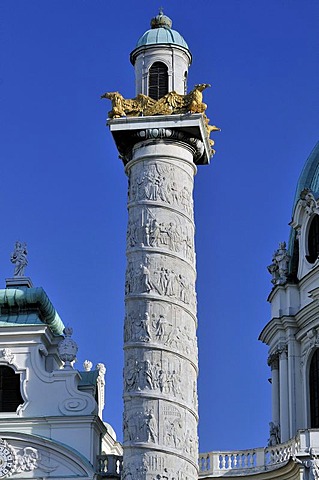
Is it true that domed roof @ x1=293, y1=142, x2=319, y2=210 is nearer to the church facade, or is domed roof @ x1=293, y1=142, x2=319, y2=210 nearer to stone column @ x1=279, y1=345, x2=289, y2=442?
the church facade

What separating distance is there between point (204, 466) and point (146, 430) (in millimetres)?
11790

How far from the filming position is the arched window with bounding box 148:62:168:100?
27562 millimetres

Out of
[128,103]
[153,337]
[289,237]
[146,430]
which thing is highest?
[289,237]

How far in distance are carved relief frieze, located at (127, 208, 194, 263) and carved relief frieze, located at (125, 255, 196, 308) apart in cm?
27

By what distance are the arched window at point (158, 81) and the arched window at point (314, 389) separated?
534 inches

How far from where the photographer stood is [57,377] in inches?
1272

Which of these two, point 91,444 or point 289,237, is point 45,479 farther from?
point 289,237

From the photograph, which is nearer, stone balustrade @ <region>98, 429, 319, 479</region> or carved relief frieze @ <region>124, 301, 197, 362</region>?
carved relief frieze @ <region>124, 301, 197, 362</region>

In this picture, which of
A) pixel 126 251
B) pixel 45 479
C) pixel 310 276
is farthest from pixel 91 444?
pixel 310 276

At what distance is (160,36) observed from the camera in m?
28.0

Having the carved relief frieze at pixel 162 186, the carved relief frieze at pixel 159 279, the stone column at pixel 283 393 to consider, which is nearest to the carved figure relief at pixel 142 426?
the carved relief frieze at pixel 159 279

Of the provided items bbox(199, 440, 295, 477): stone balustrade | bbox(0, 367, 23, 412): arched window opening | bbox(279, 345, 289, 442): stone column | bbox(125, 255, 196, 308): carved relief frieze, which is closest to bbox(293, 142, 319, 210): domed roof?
bbox(279, 345, 289, 442): stone column

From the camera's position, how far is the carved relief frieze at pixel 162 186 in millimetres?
26281

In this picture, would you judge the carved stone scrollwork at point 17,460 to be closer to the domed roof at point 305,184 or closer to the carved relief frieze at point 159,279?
the carved relief frieze at point 159,279
